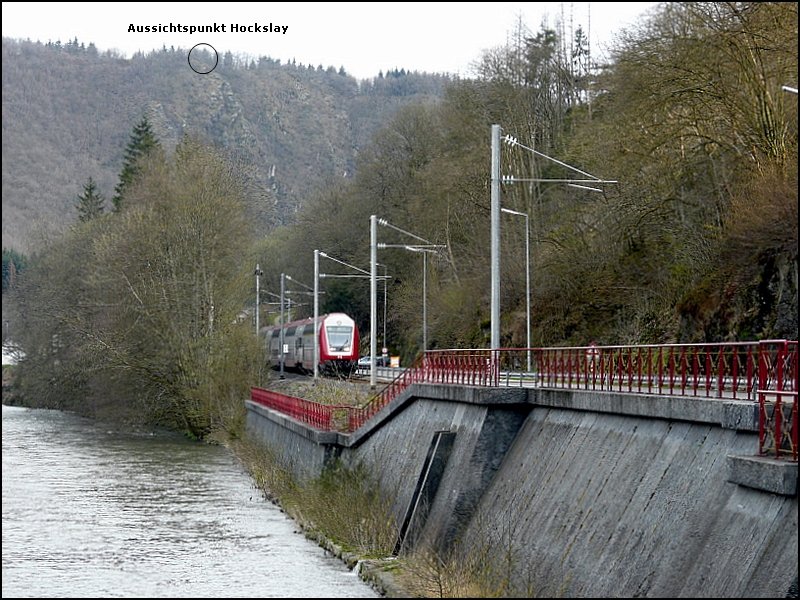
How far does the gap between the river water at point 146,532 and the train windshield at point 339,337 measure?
1317cm

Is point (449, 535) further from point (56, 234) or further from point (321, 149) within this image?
point (56, 234)

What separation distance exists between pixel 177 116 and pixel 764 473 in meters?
63.4

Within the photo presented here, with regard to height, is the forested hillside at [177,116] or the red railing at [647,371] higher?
the forested hillside at [177,116]

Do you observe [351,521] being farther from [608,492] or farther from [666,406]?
[666,406]

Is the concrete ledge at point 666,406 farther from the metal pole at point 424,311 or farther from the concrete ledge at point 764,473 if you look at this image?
the metal pole at point 424,311

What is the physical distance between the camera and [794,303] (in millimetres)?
32250

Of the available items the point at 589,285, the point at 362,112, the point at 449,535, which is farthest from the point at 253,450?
the point at 362,112

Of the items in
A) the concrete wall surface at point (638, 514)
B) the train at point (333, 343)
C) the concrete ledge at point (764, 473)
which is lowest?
the concrete wall surface at point (638, 514)

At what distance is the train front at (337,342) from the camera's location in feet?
206

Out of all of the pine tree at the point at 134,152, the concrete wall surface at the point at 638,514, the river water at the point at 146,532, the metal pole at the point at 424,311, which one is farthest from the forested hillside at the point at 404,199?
the concrete wall surface at the point at 638,514

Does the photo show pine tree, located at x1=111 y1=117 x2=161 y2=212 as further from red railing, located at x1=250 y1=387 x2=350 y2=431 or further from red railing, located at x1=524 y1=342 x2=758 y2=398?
red railing, located at x1=524 y1=342 x2=758 y2=398

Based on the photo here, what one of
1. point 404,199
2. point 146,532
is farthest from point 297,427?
point 404,199

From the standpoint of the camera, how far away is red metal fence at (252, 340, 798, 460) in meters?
13.0

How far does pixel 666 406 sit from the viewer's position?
1575 cm
